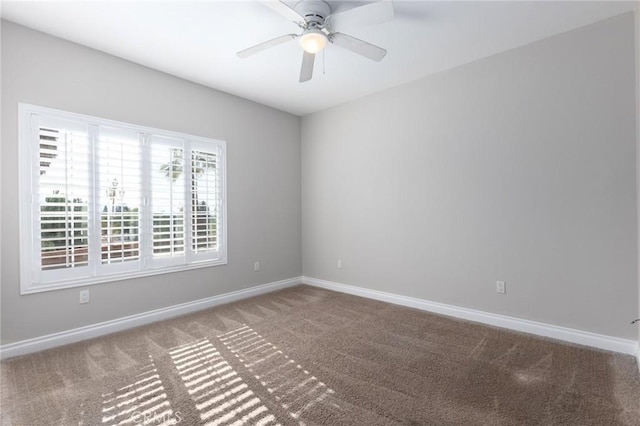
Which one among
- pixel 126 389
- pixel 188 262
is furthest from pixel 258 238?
pixel 126 389

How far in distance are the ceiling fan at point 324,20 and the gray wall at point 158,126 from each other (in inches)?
60.3

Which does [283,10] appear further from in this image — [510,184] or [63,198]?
[510,184]

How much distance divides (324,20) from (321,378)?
2616mm

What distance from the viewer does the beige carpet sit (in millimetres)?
1773

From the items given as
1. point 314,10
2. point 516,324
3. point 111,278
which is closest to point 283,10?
point 314,10

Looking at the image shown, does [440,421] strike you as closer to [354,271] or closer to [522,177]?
[522,177]

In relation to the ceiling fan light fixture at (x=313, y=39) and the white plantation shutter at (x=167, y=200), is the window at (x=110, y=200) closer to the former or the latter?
the white plantation shutter at (x=167, y=200)

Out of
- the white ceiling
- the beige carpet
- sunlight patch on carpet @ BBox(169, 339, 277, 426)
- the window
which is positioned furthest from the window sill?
the white ceiling

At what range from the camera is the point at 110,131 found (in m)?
2.99

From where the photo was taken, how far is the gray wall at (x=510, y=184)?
250cm

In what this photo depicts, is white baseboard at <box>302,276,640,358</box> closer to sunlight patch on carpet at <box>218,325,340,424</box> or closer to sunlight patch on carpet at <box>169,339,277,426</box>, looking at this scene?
sunlight patch on carpet at <box>218,325,340,424</box>

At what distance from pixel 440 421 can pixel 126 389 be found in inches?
79.0

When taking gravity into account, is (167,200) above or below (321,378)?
above

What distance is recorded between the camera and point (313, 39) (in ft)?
7.15
